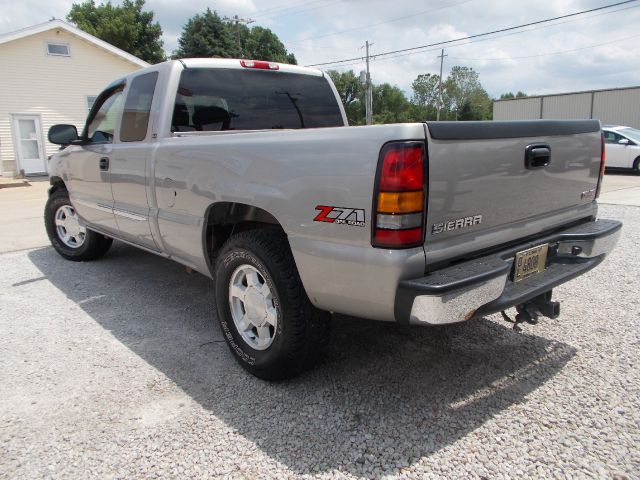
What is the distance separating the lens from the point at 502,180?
8.09ft

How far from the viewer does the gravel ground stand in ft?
7.22

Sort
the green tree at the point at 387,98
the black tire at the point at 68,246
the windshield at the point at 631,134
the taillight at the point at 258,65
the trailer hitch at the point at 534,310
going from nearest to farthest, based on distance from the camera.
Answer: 1. the trailer hitch at the point at 534,310
2. the taillight at the point at 258,65
3. the black tire at the point at 68,246
4. the windshield at the point at 631,134
5. the green tree at the point at 387,98

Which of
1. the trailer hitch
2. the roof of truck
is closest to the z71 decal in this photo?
the trailer hitch

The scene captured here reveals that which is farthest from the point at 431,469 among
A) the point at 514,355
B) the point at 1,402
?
the point at 1,402

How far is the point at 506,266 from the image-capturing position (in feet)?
7.75

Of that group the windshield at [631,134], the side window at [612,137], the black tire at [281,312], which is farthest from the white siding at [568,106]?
the black tire at [281,312]

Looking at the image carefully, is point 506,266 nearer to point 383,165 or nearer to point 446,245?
point 446,245

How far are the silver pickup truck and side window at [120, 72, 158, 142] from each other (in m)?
0.02

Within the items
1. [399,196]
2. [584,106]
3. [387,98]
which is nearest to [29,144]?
[399,196]

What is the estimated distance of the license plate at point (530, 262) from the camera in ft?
8.45

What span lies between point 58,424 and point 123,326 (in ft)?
4.18

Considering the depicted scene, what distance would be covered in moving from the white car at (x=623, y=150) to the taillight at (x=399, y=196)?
15.8 meters

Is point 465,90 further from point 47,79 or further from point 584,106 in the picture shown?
point 47,79

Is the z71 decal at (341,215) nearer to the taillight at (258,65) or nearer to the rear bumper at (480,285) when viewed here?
the rear bumper at (480,285)
